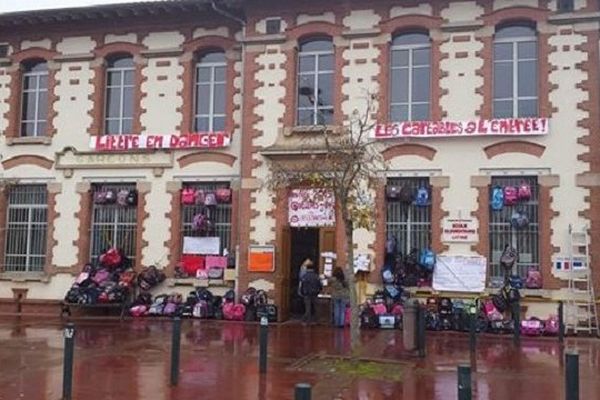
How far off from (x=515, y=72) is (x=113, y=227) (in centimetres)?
1161

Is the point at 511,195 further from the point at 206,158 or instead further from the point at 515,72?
the point at 206,158

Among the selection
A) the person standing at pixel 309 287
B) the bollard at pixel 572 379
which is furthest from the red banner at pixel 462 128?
the bollard at pixel 572 379

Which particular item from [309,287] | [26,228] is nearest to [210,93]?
[309,287]

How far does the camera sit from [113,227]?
67.4 ft

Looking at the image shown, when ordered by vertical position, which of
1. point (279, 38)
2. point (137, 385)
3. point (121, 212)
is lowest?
point (137, 385)

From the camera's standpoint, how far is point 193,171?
19.8 metres

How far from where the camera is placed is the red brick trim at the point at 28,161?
827 inches

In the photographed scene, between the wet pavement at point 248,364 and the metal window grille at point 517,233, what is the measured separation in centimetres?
189

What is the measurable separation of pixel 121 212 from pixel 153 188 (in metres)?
1.28

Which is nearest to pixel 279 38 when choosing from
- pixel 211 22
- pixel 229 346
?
pixel 211 22

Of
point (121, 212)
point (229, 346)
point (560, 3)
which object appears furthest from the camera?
point (121, 212)

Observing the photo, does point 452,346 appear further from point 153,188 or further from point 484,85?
point 153,188

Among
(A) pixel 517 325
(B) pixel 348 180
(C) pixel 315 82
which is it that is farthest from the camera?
(C) pixel 315 82

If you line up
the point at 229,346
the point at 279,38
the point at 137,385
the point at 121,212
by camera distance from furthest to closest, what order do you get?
the point at 121,212, the point at 279,38, the point at 229,346, the point at 137,385
